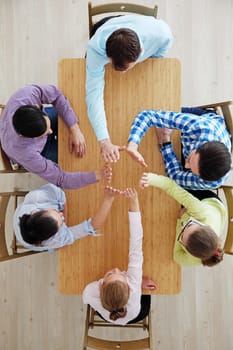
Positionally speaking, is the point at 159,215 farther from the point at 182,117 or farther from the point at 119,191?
the point at 182,117

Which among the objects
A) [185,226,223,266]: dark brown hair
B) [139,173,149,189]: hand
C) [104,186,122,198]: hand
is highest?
[139,173,149,189]: hand

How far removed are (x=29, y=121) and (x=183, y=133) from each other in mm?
732

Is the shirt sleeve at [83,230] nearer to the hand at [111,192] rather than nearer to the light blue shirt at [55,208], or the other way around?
the light blue shirt at [55,208]

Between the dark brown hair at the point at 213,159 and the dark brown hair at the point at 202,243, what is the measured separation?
0.26 metres

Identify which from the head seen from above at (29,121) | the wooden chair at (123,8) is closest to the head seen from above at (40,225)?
the head seen from above at (29,121)

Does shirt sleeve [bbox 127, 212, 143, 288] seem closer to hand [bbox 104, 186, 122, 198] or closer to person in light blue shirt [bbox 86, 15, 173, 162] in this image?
hand [bbox 104, 186, 122, 198]

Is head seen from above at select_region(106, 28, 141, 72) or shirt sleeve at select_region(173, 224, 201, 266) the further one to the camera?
shirt sleeve at select_region(173, 224, 201, 266)

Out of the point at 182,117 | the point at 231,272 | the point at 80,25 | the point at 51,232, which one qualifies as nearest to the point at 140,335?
the point at 231,272

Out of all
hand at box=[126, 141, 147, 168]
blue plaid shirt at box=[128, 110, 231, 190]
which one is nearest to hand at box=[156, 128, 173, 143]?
blue plaid shirt at box=[128, 110, 231, 190]

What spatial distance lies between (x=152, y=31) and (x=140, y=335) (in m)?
2.06

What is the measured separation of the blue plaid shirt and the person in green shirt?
0.06 metres

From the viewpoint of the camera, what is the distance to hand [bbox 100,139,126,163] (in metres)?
1.76

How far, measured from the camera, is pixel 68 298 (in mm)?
2676

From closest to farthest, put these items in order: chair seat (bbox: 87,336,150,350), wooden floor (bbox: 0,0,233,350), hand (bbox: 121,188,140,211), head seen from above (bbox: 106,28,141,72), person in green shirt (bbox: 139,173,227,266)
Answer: head seen from above (bbox: 106,28,141,72)
person in green shirt (bbox: 139,173,227,266)
hand (bbox: 121,188,140,211)
chair seat (bbox: 87,336,150,350)
wooden floor (bbox: 0,0,233,350)
